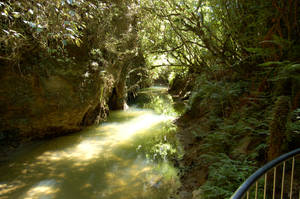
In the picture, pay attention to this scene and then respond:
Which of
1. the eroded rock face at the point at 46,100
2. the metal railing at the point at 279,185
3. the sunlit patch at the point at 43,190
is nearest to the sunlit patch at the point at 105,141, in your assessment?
the sunlit patch at the point at 43,190

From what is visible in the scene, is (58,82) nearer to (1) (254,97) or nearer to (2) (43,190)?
(2) (43,190)

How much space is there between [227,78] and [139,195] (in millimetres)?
5310

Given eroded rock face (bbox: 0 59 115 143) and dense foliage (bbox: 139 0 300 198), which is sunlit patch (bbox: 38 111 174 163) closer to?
eroded rock face (bbox: 0 59 115 143)

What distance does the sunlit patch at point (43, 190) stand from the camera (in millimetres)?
4520

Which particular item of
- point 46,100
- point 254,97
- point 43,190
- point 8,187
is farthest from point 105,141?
point 254,97

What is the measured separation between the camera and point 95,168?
19.0 feet

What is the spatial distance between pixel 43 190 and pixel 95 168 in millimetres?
1428

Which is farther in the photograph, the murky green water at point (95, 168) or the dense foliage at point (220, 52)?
the murky green water at point (95, 168)

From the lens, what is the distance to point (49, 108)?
25.6 ft

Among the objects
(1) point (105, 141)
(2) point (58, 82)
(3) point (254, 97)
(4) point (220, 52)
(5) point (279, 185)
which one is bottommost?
(1) point (105, 141)

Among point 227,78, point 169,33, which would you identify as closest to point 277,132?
point 227,78

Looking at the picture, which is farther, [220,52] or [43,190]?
[220,52]

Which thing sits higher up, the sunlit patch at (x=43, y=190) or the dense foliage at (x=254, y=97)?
the dense foliage at (x=254, y=97)

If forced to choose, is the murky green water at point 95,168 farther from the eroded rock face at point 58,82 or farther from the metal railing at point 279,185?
the metal railing at point 279,185
